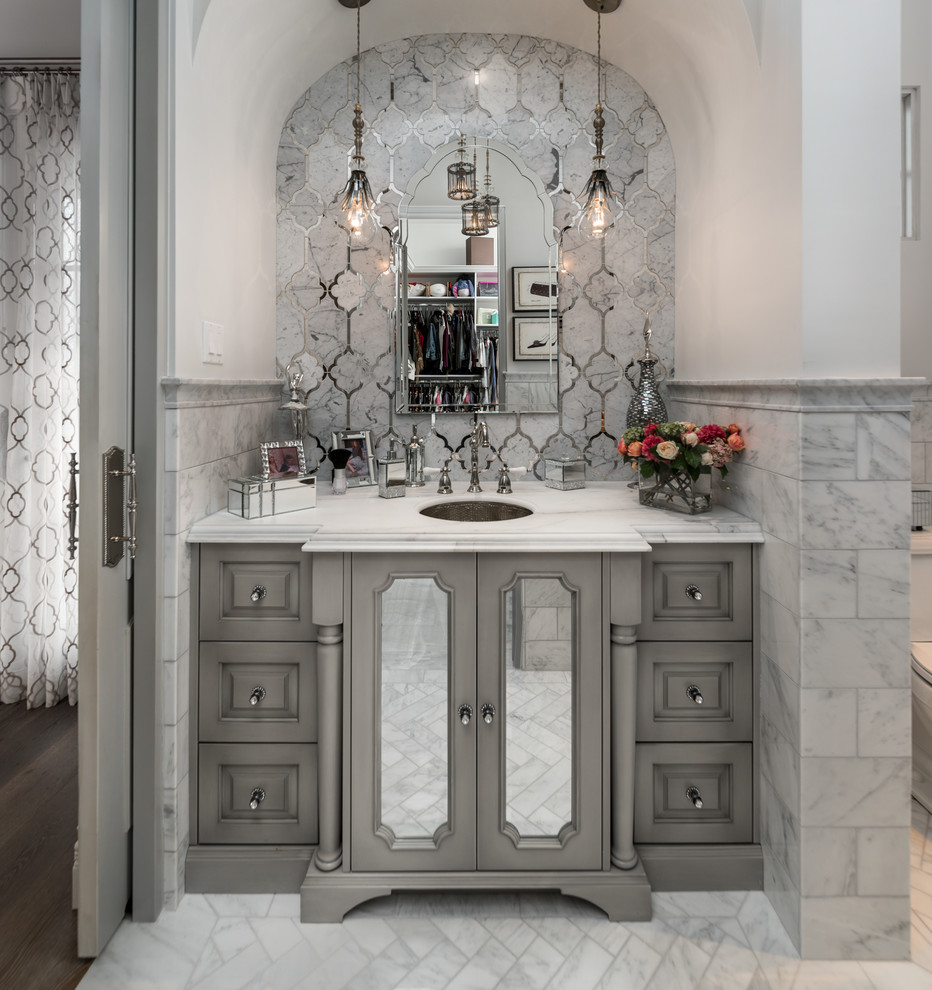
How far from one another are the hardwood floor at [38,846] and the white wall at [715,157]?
4.42 feet

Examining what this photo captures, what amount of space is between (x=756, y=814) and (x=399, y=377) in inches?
68.2

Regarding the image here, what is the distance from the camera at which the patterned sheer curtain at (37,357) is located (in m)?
2.69

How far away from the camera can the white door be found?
1.50 meters

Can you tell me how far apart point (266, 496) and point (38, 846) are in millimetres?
1189

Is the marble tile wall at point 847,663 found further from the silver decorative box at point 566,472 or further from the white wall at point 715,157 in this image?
the silver decorative box at point 566,472

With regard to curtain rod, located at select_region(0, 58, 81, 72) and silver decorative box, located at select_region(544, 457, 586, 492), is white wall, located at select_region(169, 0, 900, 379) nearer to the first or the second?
silver decorative box, located at select_region(544, 457, 586, 492)

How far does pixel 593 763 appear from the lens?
69.4 inches

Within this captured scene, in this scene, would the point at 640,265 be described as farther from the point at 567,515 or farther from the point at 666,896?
the point at 666,896

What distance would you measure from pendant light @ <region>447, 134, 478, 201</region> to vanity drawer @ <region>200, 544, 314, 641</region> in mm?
1450

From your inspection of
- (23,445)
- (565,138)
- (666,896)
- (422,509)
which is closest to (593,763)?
(666,896)

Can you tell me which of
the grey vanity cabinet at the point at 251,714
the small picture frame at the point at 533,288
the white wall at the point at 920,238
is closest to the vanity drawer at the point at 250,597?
the grey vanity cabinet at the point at 251,714

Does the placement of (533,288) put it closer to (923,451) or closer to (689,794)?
(923,451)

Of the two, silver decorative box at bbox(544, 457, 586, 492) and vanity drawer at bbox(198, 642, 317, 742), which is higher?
silver decorative box at bbox(544, 457, 586, 492)

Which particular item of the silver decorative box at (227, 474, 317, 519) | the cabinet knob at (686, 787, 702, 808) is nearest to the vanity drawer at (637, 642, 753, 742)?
the cabinet knob at (686, 787, 702, 808)
